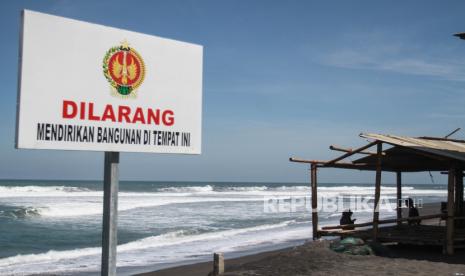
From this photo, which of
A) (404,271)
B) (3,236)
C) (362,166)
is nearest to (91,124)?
(404,271)

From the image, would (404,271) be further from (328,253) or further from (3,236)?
(3,236)

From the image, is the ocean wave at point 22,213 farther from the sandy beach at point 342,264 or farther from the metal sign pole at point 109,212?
the metal sign pole at point 109,212

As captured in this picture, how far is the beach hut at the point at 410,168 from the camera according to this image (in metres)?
12.0

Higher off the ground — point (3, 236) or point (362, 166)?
point (362, 166)

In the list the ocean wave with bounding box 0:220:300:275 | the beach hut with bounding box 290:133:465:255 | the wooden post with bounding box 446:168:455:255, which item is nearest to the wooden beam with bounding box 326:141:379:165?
the beach hut with bounding box 290:133:465:255

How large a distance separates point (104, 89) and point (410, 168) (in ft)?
44.6

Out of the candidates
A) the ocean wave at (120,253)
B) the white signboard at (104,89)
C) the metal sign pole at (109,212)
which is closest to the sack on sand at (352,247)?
the ocean wave at (120,253)

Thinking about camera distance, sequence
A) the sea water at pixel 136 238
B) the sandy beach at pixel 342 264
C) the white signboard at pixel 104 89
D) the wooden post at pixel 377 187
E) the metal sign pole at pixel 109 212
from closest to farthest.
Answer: the white signboard at pixel 104 89 < the metal sign pole at pixel 109 212 < the sandy beach at pixel 342 264 < the wooden post at pixel 377 187 < the sea water at pixel 136 238

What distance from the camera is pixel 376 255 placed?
11930 millimetres

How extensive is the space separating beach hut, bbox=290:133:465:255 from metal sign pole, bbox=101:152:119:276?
8987 millimetres

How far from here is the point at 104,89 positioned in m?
4.23

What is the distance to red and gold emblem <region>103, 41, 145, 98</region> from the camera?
Answer: 4.24m

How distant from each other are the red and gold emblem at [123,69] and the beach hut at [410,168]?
8.87 metres

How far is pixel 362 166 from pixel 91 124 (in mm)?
11433
